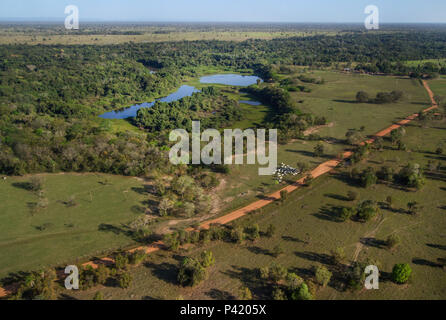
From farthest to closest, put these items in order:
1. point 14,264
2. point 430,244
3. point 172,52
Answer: point 172,52
point 430,244
point 14,264

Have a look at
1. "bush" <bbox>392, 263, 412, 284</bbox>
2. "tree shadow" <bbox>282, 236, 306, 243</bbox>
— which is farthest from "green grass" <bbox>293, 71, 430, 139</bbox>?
"bush" <bbox>392, 263, 412, 284</bbox>

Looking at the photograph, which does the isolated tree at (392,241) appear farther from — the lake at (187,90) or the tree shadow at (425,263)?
the lake at (187,90)

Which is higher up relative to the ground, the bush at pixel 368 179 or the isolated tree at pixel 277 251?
the bush at pixel 368 179

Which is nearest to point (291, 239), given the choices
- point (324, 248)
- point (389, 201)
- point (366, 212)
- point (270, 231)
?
point (270, 231)

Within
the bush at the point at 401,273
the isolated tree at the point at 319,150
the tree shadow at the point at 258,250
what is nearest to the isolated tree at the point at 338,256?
the bush at the point at 401,273
